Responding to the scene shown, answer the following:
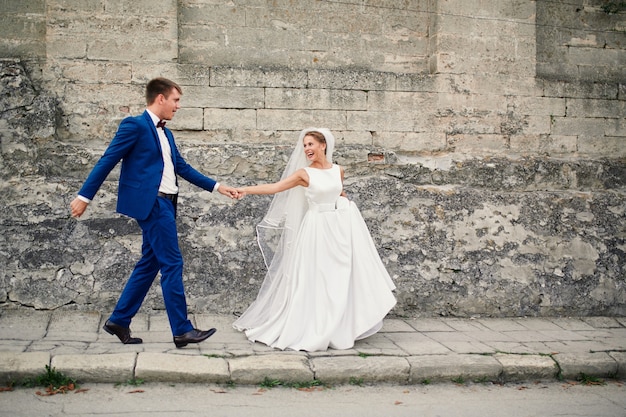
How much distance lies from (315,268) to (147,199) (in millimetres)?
1456

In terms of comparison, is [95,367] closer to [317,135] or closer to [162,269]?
[162,269]

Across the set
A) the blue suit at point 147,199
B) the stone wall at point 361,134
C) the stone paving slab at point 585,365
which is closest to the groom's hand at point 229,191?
the blue suit at point 147,199

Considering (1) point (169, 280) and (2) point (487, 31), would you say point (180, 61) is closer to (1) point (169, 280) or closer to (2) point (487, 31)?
(1) point (169, 280)

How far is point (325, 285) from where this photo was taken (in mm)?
5035

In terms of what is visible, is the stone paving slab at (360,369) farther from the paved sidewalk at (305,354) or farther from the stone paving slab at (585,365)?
the stone paving slab at (585,365)

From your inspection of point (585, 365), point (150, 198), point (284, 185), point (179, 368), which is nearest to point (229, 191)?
point (284, 185)

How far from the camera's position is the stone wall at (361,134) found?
5832mm

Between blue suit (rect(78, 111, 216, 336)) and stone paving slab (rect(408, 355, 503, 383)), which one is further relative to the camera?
stone paving slab (rect(408, 355, 503, 383))

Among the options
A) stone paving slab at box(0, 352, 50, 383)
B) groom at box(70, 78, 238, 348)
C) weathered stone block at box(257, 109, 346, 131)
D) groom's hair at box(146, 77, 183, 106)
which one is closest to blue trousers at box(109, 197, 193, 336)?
groom at box(70, 78, 238, 348)

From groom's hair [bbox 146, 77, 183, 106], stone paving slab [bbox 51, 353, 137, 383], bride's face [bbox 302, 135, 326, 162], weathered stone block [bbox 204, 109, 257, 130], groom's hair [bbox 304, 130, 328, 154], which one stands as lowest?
stone paving slab [bbox 51, 353, 137, 383]

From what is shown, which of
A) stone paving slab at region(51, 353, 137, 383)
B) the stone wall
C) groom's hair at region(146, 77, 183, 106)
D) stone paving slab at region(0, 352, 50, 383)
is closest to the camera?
stone paving slab at region(0, 352, 50, 383)

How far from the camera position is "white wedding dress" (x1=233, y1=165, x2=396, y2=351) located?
4949 millimetres

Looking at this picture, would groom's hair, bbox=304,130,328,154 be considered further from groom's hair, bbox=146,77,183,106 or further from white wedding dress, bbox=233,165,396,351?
groom's hair, bbox=146,77,183,106

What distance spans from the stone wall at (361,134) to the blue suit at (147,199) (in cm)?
125
